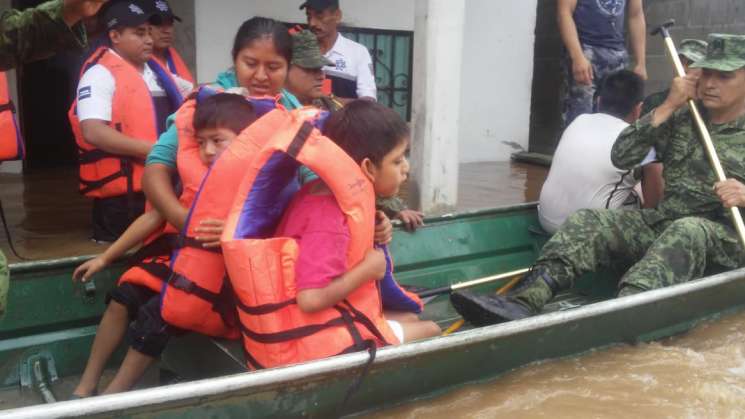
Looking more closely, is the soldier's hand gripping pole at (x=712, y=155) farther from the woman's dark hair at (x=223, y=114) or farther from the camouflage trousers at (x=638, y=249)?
the woman's dark hair at (x=223, y=114)

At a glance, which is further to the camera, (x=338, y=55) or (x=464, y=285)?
(x=338, y=55)

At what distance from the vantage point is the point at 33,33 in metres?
1.94

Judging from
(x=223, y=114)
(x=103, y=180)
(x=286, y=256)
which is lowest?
(x=103, y=180)

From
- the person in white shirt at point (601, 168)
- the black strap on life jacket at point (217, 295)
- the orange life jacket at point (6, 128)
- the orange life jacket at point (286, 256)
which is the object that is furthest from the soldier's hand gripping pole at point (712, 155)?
the orange life jacket at point (6, 128)

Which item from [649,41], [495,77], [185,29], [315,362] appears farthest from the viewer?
[495,77]

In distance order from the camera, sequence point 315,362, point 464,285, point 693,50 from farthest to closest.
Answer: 1. point 693,50
2. point 464,285
3. point 315,362

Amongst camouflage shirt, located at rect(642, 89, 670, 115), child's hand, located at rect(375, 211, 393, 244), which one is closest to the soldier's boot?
child's hand, located at rect(375, 211, 393, 244)

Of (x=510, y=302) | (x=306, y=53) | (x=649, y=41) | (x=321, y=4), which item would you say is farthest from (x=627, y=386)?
(x=649, y=41)

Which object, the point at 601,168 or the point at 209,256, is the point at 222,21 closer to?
the point at 601,168

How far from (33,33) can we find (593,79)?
3587 mm

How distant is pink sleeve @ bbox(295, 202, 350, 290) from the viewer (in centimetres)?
213

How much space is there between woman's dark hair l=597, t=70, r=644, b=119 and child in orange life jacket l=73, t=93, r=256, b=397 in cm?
209

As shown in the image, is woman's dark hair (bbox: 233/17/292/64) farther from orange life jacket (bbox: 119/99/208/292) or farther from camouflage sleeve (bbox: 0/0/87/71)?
camouflage sleeve (bbox: 0/0/87/71)

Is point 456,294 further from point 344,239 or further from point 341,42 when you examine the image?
point 341,42
